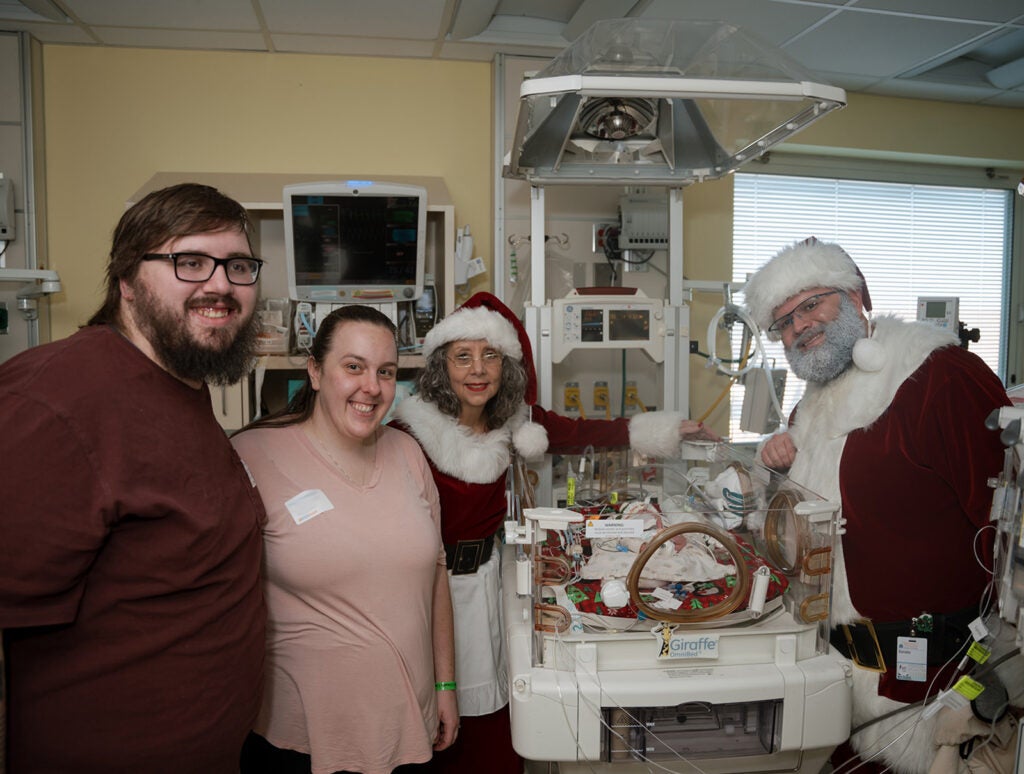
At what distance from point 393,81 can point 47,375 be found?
2.69m

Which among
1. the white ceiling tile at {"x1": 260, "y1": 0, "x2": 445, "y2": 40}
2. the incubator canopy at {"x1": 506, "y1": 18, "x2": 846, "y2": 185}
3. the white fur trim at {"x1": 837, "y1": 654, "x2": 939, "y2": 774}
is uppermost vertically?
the white ceiling tile at {"x1": 260, "y1": 0, "x2": 445, "y2": 40}

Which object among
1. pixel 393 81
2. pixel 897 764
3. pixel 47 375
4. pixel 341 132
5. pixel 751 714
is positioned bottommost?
pixel 897 764

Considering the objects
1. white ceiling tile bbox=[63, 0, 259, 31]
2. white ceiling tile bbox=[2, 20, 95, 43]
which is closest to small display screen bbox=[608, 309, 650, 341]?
white ceiling tile bbox=[63, 0, 259, 31]

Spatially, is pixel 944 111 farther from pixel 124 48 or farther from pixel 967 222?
pixel 124 48

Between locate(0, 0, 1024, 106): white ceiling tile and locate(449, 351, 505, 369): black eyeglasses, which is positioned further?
locate(0, 0, 1024, 106): white ceiling tile

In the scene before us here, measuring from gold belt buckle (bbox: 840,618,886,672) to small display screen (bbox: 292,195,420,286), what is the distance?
2025 millimetres

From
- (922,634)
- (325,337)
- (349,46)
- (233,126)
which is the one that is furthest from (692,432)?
(233,126)

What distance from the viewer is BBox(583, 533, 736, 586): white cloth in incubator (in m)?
1.43

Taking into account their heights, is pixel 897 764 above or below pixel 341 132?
below

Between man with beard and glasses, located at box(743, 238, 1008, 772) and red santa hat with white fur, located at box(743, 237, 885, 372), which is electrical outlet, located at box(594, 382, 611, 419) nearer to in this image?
red santa hat with white fur, located at box(743, 237, 885, 372)

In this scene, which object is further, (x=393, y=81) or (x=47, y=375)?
(x=393, y=81)

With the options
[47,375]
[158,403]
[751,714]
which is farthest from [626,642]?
[47,375]

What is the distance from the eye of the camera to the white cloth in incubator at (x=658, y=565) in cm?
143

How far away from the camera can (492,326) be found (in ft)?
6.72
